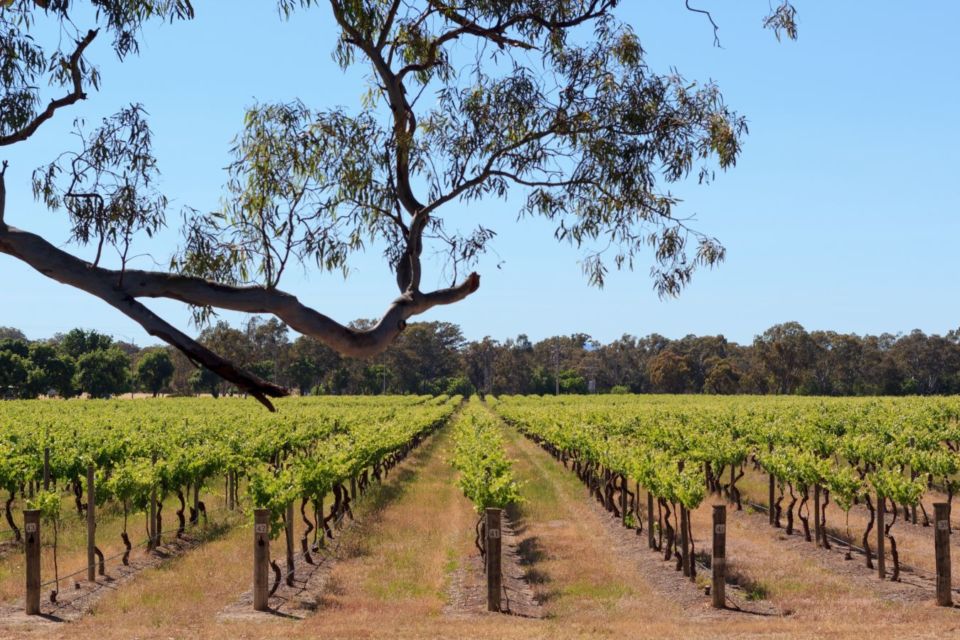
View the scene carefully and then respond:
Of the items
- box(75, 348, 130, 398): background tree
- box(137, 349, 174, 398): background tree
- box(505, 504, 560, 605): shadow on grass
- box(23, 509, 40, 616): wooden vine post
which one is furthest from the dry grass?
box(137, 349, 174, 398): background tree

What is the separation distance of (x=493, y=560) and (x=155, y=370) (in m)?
102

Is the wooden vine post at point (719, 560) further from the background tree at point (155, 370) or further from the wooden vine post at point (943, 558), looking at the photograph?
the background tree at point (155, 370)

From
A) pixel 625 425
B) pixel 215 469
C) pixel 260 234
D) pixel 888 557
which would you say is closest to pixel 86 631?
pixel 260 234

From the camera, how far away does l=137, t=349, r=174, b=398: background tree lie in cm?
10662

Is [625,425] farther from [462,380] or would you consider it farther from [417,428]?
[462,380]

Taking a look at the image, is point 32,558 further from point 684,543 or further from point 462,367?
point 462,367

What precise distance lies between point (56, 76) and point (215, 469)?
1115 centimetres

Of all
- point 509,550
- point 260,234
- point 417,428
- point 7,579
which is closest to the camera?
point 260,234

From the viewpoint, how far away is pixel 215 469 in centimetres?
1916

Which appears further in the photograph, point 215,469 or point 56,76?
point 215,469

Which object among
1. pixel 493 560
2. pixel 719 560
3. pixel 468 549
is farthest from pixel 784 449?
pixel 493 560

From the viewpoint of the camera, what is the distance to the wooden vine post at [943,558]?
11.9 m

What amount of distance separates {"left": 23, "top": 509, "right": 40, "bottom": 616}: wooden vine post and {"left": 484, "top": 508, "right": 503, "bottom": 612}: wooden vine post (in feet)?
17.6

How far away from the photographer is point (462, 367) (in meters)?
126
